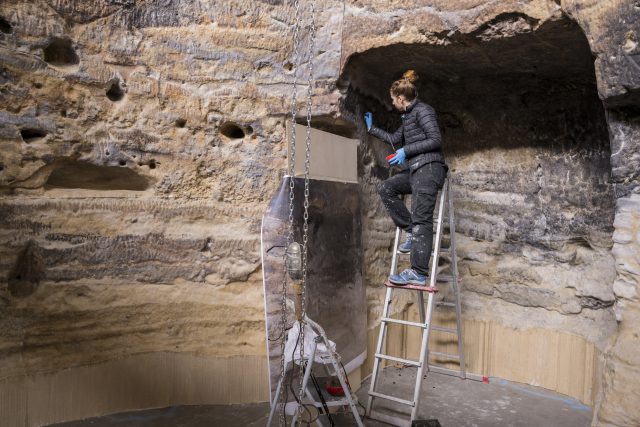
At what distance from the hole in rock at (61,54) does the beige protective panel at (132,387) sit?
1987 mm

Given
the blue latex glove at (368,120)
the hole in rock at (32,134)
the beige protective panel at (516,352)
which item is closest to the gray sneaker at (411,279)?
the beige protective panel at (516,352)

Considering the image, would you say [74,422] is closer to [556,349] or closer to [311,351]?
[311,351]

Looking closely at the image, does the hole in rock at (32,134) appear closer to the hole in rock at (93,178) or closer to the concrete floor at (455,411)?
the hole in rock at (93,178)

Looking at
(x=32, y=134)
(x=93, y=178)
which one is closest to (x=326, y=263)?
(x=93, y=178)

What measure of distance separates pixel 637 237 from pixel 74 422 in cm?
349

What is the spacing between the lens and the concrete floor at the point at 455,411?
3467 millimetres

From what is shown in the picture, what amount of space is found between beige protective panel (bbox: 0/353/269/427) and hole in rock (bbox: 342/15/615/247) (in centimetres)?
199

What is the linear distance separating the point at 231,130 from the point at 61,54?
118cm

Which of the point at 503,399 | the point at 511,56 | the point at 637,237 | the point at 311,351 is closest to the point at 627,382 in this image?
the point at 637,237

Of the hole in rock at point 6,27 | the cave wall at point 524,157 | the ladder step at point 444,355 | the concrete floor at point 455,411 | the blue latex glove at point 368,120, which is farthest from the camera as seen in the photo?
the ladder step at point 444,355

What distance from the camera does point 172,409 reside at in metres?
3.65

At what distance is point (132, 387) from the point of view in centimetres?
362

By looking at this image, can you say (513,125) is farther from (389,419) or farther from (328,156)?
(389,419)

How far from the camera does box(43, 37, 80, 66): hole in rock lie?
343cm
